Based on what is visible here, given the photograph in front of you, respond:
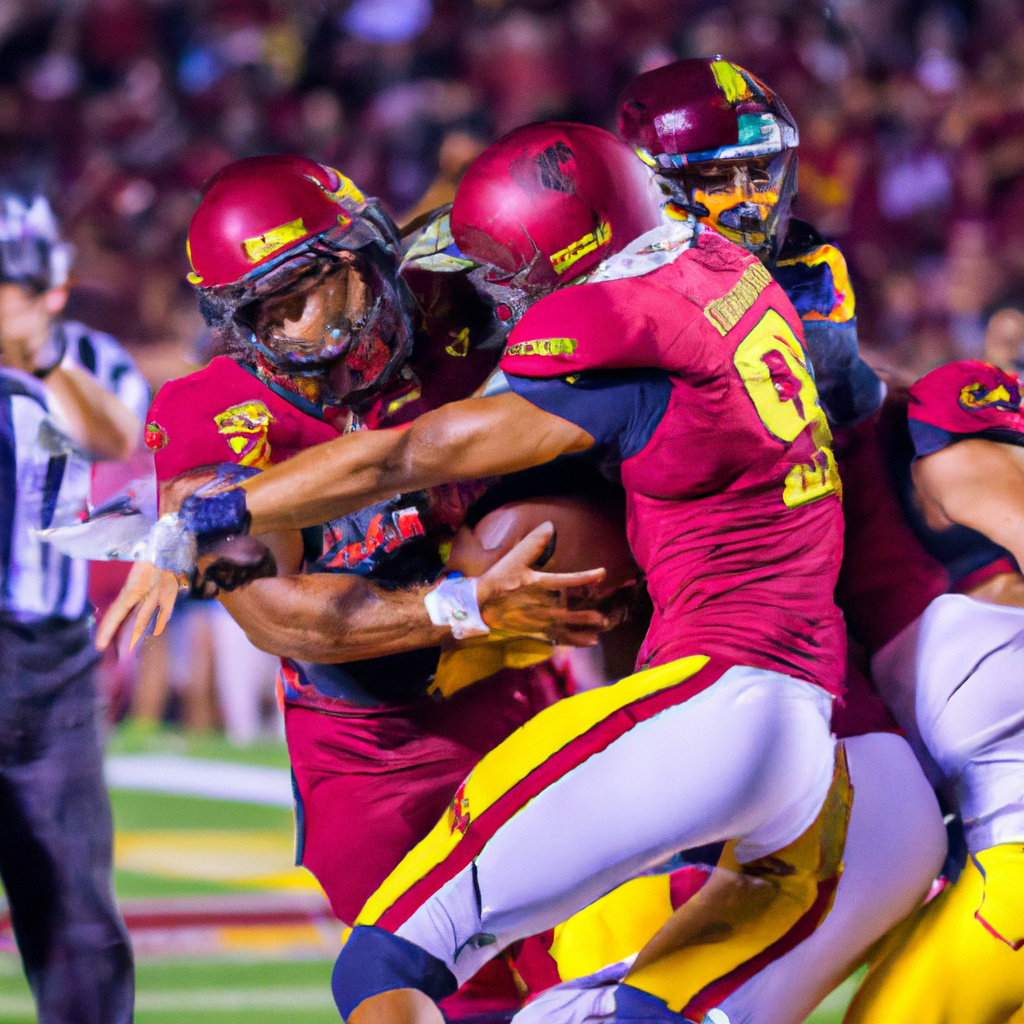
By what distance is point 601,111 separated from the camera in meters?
9.24

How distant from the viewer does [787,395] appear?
91.4 inches

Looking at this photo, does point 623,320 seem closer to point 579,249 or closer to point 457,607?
point 579,249

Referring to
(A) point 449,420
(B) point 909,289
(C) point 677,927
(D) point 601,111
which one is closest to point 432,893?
(C) point 677,927

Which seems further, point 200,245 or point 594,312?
point 200,245

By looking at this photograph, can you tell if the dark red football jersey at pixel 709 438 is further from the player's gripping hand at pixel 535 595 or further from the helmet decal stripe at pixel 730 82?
the helmet decal stripe at pixel 730 82

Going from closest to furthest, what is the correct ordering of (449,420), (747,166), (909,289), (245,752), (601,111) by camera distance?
(449,420), (747,166), (245,752), (909,289), (601,111)

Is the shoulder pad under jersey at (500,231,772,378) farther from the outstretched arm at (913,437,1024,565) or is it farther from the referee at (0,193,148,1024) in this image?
the referee at (0,193,148,1024)

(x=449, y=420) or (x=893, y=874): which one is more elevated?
(x=449, y=420)

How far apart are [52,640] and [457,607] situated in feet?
4.42

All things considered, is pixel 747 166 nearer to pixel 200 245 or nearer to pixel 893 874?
pixel 200 245

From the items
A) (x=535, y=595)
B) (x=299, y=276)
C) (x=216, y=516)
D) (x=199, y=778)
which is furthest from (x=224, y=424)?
(x=199, y=778)

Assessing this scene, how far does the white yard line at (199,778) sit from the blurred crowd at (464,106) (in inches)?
31.3

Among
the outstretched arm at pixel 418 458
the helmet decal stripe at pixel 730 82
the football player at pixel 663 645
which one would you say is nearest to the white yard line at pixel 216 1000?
the football player at pixel 663 645

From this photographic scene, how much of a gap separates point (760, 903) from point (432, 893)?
0.59 m
